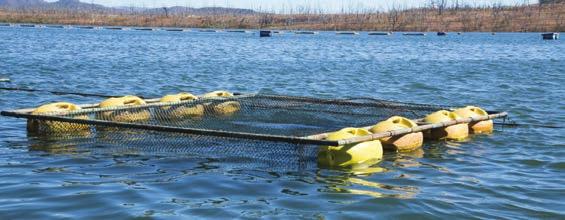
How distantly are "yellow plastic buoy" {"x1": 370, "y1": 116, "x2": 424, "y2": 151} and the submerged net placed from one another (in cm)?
121

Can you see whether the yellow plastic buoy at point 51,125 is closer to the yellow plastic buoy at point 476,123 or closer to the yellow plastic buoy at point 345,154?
the yellow plastic buoy at point 345,154

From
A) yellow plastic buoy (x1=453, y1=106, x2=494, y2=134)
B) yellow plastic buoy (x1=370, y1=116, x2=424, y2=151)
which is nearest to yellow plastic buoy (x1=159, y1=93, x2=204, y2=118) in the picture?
yellow plastic buoy (x1=370, y1=116, x2=424, y2=151)

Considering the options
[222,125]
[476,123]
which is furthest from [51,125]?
[476,123]

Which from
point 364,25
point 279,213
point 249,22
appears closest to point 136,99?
point 279,213

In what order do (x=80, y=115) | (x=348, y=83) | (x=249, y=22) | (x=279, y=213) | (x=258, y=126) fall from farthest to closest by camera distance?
1. (x=249, y=22)
2. (x=348, y=83)
3. (x=258, y=126)
4. (x=80, y=115)
5. (x=279, y=213)

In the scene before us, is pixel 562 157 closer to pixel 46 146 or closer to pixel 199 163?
pixel 199 163

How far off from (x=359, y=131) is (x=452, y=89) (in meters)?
15.6

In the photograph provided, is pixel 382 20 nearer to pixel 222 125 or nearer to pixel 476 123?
pixel 476 123

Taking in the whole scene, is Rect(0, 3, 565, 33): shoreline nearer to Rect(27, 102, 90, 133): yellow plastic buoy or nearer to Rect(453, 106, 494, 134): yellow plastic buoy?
Rect(453, 106, 494, 134): yellow plastic buoy

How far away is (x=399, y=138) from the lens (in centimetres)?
1162

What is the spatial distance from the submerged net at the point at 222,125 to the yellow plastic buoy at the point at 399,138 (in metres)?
1.21

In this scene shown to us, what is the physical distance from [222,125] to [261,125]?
0.72 meters

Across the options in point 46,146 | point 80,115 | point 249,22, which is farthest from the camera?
point 249,22

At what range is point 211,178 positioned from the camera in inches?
375
